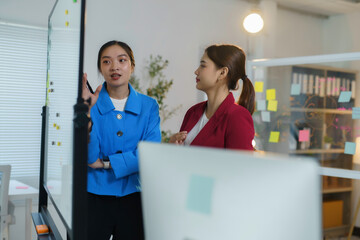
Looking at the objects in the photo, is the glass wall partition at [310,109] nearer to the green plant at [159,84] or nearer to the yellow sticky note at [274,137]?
the yellow sticky note at [274,137]

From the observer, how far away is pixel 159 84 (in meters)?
4.43

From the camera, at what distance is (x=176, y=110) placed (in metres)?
4.69

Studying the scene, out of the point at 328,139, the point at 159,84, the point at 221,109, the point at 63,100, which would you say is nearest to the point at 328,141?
the point at 328,139

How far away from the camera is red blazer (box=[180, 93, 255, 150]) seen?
1.55m

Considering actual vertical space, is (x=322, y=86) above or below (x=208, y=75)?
above

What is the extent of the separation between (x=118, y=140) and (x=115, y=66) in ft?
1.02

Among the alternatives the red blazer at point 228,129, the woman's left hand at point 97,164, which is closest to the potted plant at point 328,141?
the red blazer at point 228,129

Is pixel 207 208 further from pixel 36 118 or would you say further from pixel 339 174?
pixel 36 118

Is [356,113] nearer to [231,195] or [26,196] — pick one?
[26,196]

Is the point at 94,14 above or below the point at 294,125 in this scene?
above

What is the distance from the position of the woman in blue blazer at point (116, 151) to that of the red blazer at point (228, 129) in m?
0.22

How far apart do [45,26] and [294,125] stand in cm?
267

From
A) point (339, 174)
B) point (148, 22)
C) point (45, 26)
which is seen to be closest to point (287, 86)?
point (339, 174)

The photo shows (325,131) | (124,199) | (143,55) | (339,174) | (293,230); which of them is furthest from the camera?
(143,55)
